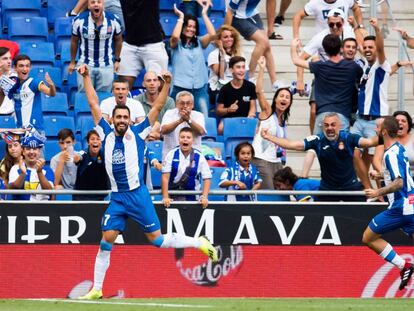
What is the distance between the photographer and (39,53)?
18.1m

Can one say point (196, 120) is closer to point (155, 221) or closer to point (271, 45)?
point (155, 221)

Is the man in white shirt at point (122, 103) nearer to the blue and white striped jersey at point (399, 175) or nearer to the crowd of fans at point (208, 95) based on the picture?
the crowd of fans at point (208, 95)

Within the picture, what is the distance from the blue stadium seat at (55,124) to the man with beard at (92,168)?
1.96 meters

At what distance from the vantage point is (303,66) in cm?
1644

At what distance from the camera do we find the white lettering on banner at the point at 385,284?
15195 millimetres

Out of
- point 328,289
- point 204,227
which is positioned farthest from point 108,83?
point 328,289

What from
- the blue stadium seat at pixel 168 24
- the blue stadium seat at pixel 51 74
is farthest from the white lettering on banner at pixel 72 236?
the blue stadium seat at pixel 168 24

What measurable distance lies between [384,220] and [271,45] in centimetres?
587

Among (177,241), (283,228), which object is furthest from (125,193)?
(283,228)

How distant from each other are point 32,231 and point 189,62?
12.3ft

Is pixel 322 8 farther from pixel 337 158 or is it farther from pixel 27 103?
pixel 27 103

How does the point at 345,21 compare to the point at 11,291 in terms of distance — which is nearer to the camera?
the point at 11,291

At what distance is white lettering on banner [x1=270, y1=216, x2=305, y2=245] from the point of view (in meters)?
15.1

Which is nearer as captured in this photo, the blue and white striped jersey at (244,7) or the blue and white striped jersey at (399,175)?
the blue and white striped jersey at (399,175)
